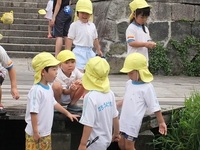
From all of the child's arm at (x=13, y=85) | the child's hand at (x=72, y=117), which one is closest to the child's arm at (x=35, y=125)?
the child's hand at (x=72, y=117)

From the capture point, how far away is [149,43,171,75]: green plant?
32.8ft

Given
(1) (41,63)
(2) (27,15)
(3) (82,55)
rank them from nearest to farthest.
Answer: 1. (1) (41,63)
2. (3) (82,55)
3. (2) (27,15)

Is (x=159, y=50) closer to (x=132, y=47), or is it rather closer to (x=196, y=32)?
(x=196, y=32)

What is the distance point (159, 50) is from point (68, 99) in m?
4.34

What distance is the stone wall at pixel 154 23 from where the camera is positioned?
10.1 meters

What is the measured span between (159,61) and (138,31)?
3.27 m

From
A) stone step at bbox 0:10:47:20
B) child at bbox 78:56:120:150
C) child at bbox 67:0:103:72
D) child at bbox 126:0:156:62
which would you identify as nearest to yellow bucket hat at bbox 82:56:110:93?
child at bbox 78:56:120:150

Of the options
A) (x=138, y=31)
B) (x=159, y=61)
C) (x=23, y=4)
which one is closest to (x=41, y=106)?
(x=138, y=31)

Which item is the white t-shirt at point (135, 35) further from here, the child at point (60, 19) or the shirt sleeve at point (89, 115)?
the child at point (60, 19)

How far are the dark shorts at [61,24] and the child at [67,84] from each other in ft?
10.6

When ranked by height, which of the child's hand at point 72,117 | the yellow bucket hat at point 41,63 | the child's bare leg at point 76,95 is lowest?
the child's hand at point 72,117

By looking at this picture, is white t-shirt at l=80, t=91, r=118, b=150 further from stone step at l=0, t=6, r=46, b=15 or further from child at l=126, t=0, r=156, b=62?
stone step at l=0, t=6, r=46, b=15

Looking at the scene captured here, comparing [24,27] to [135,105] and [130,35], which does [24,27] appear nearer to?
[130,35]

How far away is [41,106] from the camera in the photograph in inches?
198
